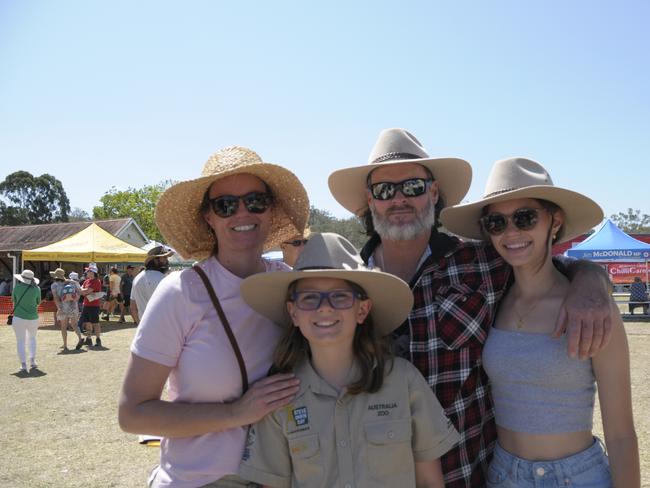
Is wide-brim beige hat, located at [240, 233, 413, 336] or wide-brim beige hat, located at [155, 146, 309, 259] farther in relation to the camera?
wide-brim beige hat, located at [155, 146, 309, 259]

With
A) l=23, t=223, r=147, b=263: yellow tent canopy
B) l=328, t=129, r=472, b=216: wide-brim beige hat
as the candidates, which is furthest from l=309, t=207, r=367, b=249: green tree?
l=328, t=129, r=472, b=216: wide-brim beige hat

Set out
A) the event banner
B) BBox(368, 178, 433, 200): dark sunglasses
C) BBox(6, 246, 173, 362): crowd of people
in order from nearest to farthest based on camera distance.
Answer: BBox(368, 178, 433, 200): dark sunglasses
BBox(6, 246, 173, 362): crowd of people
the event banner

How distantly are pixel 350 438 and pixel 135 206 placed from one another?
179 ft

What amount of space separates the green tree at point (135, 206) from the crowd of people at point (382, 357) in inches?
1982

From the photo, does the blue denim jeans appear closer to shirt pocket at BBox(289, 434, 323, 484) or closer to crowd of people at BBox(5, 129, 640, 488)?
crowd of people at BBox(5, 129, 640, 488)

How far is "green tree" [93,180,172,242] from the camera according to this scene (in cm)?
5069

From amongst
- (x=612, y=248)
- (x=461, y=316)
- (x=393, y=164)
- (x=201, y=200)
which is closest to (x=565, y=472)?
(x=461, y=316)

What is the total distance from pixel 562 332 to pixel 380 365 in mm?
743

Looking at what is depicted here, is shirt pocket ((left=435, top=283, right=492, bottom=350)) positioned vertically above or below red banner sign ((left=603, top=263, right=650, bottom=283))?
above

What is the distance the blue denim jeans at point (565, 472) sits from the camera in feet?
6.79

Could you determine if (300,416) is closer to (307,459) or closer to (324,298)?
(307,459)

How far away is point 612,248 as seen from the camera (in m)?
17.9

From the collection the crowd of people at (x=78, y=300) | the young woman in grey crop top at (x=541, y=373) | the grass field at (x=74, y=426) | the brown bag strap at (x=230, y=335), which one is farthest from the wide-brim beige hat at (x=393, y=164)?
the crowd of people at (x=78, y=300)

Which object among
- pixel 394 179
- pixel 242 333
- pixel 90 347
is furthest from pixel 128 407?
pixel 90 347
